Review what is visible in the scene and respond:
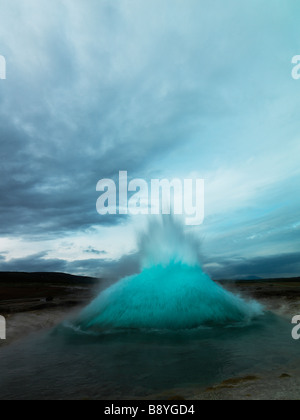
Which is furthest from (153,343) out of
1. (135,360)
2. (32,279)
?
(32,279)

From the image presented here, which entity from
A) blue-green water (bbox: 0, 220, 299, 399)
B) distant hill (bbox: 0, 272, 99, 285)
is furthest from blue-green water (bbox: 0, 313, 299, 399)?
distant hill (bbox: 0, 272, 99, 285)

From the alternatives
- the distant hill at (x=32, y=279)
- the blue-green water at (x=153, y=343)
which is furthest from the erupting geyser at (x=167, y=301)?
the distant hill at (x=32, y=279)

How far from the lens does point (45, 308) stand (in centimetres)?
2311

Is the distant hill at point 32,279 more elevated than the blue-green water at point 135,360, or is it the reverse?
the distant hill at point 32,279

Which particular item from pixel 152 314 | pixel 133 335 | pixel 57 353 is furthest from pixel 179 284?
pixel 57 353

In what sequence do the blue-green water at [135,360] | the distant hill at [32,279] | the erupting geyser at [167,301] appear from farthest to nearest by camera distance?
1. the distant hill at [32,279]
2. the erupting geyser at [167,301]
3. the blue-green water at [135,360]

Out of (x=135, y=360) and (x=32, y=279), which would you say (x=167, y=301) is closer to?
(x=135, y=360)

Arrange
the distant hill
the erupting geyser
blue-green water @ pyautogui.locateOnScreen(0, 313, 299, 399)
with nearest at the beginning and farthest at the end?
1. blue-green water @ pyautogui.locateOnScreen(0, 313, 299, 399)
2. the erupting geyser
3. the distant hill

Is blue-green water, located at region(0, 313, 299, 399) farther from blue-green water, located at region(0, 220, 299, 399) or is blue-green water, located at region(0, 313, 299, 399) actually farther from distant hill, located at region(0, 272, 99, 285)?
distant hill, located at region(0, 272, 99, 285)

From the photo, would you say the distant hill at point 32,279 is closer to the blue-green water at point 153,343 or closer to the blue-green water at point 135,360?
the blue-green water at point 153,343

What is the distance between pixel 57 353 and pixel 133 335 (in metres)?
3.52
